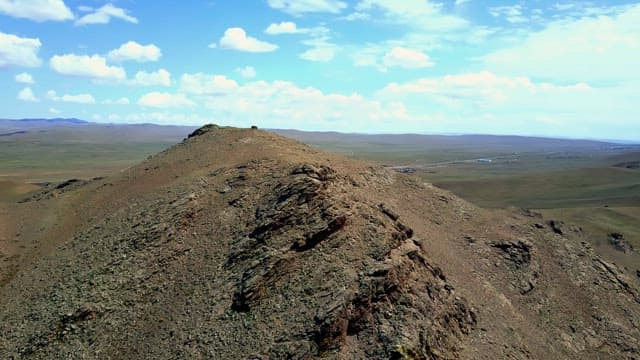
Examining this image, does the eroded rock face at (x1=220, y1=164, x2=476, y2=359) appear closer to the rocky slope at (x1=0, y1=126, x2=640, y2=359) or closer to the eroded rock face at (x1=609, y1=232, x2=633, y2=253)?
the rocky slope at (x1=0, y1=126, x2=640, y2=359)

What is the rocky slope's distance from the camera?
24.0 m

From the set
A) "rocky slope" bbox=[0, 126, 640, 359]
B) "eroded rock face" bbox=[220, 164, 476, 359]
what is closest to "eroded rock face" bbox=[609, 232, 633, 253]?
"rocky slope" bbox=[0, 126, 640, 359]

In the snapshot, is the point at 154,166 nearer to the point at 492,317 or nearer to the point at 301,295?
the point at 301,295

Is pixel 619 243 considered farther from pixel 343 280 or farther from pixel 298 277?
pixel 298 277

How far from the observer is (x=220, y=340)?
936 inches

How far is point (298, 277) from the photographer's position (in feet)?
83.4

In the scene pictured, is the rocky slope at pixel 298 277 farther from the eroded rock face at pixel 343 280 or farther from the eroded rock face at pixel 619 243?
the eroded rock face at pixel 619 243

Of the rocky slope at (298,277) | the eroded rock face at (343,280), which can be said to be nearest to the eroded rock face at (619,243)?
the rocky slope at (298,277)

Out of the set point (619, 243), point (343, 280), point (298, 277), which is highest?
point (343, 280)

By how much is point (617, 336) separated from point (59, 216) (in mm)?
36305

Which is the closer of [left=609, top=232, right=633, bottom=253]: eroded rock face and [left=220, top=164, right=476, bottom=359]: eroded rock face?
[left=220, top=164, right=476, bottom=359]: eroded rock face

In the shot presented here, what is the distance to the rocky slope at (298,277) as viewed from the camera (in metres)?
24.0

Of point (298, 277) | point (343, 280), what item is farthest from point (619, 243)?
point (298, 277)

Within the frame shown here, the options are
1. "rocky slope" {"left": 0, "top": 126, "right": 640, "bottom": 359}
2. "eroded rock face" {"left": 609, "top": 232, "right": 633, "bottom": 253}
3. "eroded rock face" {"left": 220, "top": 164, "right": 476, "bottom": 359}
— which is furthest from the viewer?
"eroded rock face" {"left": 609, "top": 232, "right": 633, "bottom": 253}
